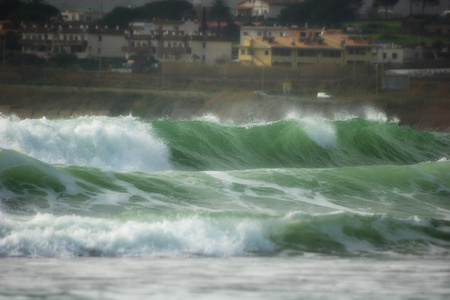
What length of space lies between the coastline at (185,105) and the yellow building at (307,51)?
62.6 ft

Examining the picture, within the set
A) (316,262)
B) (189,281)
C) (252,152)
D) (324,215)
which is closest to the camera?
(189,281)

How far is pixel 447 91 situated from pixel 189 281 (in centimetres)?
5636

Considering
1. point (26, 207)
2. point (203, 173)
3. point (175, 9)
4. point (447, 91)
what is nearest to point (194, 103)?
point (447, 91)

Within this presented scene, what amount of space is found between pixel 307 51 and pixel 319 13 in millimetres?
39188

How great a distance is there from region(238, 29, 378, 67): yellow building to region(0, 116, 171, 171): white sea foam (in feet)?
203

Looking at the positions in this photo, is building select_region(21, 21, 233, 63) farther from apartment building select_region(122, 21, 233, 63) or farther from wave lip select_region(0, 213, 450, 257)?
wave lip select_region(0, 213, 450, 257)

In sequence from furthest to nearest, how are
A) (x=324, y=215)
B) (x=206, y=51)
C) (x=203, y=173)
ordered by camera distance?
1. (x=206, y=51)
2. (x=203, y=173)
3. (x=324, y=215)

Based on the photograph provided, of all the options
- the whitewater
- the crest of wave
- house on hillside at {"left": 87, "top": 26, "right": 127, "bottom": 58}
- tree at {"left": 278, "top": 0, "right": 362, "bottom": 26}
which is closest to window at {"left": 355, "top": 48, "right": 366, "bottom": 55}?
house on hillside at {"left": 87, "top": 26, "right": 127, "bottom": 58}

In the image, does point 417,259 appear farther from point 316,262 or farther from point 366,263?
point 316,262

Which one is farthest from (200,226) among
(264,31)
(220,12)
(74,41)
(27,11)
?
(220,12)

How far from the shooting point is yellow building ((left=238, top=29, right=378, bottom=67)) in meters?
79.9

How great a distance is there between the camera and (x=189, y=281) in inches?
325

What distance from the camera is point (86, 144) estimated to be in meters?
18.0

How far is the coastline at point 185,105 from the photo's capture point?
52.6 metres
